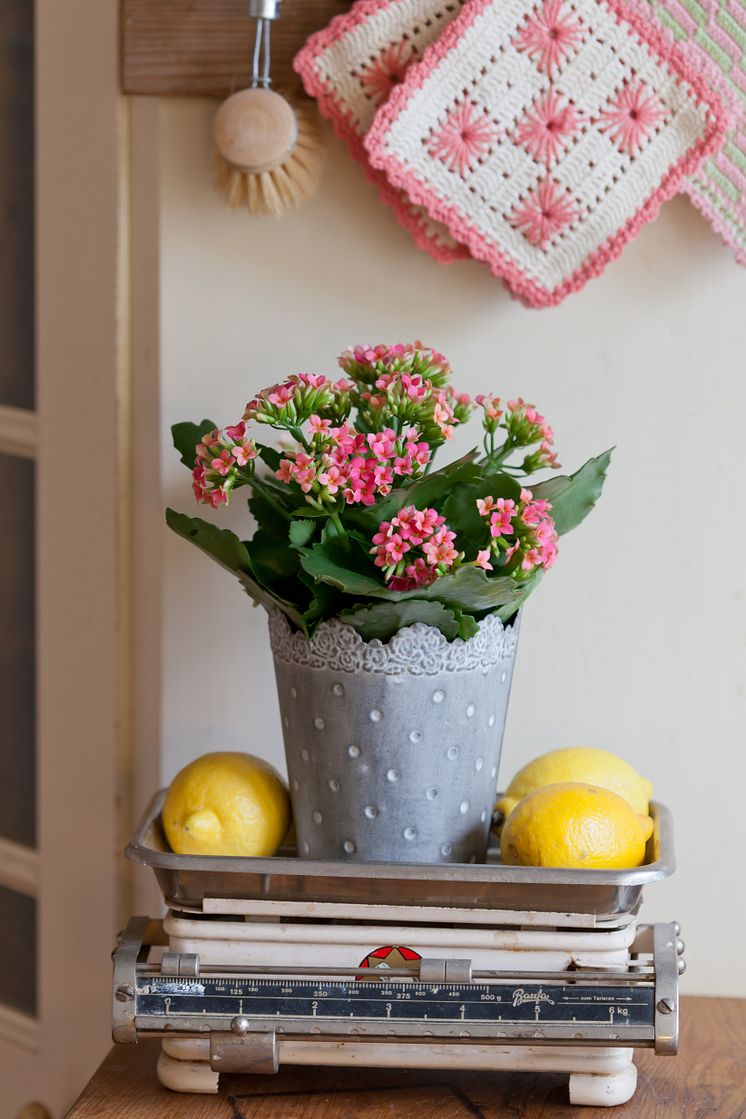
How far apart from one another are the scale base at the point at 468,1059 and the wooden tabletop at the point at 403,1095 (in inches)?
0.6

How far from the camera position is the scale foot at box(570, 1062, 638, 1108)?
757 mm

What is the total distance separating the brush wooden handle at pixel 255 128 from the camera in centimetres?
88

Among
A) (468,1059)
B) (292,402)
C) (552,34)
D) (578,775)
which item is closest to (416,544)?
(292,402)

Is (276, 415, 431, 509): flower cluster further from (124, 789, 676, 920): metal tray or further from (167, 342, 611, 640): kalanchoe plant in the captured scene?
(124, 789, 676, 920): metal tray

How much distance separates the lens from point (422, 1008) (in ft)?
2.35

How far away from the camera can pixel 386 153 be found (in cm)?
88

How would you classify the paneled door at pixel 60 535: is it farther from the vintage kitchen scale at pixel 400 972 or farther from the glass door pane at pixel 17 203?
the vintage kitchen scale at pixel 400 972

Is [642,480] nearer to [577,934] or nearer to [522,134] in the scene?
[522,134]

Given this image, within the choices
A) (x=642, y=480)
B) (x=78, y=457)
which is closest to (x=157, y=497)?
(x=78, y=457)

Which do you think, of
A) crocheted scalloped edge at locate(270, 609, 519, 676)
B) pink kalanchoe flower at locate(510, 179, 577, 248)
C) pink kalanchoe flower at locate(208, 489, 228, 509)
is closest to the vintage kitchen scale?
crocheted scalloped edge at locate(270, 609, 519, 676)

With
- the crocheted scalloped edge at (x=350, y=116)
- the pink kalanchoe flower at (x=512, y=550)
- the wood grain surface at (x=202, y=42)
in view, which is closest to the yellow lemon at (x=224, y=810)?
the pink kalanchoe flower at (x=512, y=550)

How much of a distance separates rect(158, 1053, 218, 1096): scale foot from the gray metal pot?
0.50 feet

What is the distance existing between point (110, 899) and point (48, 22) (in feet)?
2.61

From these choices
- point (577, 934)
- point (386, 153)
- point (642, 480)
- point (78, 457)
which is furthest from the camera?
point (78, 457)
